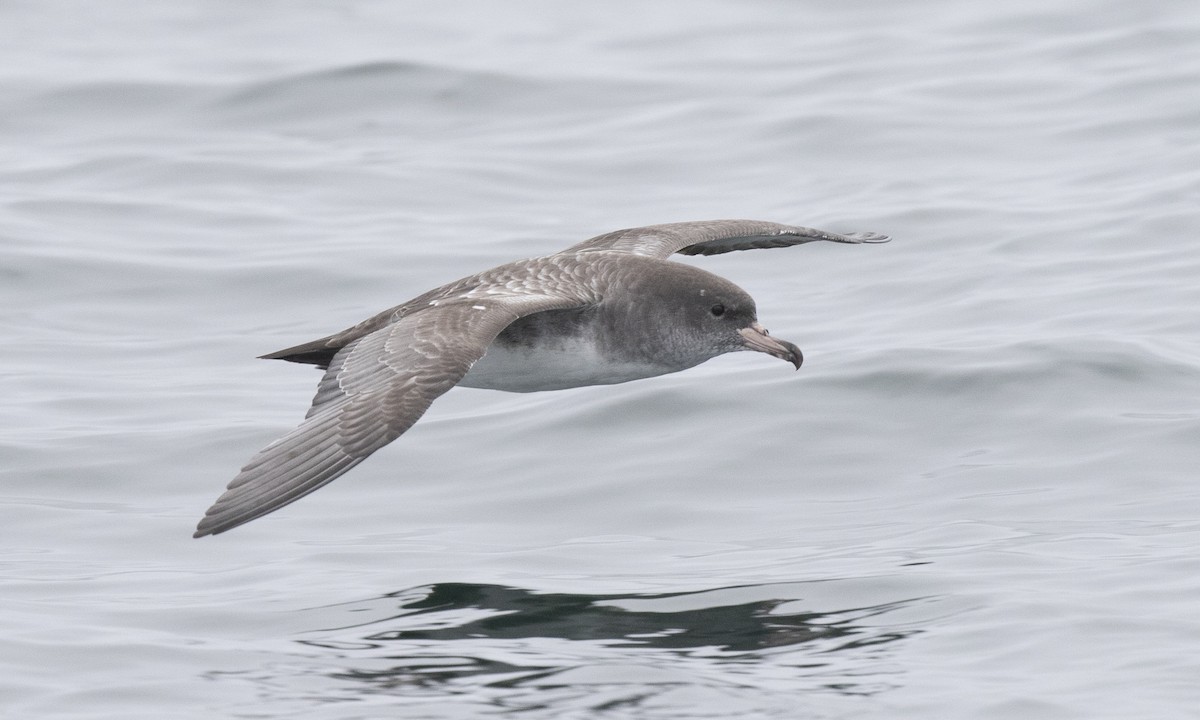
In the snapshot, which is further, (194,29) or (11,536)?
(194,29)

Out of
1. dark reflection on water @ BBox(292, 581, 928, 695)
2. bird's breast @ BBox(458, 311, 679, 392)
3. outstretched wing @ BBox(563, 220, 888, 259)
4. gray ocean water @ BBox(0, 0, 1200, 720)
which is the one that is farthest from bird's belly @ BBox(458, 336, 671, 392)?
dark reflection on water @ BBox(292, 581, 928, 695)

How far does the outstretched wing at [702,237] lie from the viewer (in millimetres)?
10523

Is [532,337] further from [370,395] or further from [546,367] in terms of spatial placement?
[370,395]

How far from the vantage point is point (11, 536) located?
9727 millimetres

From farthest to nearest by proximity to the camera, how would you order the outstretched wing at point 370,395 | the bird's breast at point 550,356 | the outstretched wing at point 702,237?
the outstretched wing at point 702,237, the bird's breast at point 550,356, the outstretched wing at point 370,395

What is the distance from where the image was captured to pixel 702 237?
10.7m

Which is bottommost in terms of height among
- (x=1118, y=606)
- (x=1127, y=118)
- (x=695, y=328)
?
(x=1118, y=606)

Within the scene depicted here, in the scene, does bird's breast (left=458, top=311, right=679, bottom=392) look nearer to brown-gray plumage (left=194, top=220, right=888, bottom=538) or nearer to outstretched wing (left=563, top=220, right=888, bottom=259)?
brown-gray plumage (left=194, top=220, right=888, bottom=538)

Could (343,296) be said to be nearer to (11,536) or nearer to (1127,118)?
(11,536)

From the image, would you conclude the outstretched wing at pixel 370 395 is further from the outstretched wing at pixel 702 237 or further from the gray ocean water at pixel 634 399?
the outstretched wing at pixel 702 237

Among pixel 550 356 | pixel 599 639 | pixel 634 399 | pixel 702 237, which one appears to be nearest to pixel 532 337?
pixel 550 356

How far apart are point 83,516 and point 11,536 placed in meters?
0.41

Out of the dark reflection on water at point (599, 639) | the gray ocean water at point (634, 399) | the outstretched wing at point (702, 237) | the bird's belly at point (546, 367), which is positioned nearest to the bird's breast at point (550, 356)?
the bird's belly at point (546, 367)

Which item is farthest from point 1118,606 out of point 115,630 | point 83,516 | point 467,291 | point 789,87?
point 789,87
